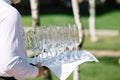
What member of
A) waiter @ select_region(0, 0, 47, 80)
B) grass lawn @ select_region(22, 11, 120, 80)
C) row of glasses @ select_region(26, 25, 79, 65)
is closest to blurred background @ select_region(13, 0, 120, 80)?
grass lawn @ select_region(22, 11, 120, 80)

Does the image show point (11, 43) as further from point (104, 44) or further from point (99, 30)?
point (99, 30)

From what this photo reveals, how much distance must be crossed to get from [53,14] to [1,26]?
2529 centimetres

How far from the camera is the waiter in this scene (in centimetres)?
332

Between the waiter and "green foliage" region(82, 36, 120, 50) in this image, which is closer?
the waiter

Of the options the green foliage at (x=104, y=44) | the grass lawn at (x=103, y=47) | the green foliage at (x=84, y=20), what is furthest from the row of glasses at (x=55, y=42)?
the green foliage at (x=84, y=20)

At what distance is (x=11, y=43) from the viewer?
3.32 m

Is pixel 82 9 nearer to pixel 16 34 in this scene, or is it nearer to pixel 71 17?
pixel 71 17

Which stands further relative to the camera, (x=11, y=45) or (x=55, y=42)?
(x=55, y=42)

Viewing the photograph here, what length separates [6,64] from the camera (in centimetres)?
339

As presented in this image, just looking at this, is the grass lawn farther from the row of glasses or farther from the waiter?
the waiter

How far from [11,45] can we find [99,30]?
18090 mm

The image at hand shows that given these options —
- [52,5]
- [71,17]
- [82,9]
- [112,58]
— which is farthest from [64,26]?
[52,5]

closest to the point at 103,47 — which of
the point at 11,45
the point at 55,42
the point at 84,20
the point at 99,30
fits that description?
the point at 99,30

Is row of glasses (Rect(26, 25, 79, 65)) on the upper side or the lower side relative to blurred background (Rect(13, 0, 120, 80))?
upper
